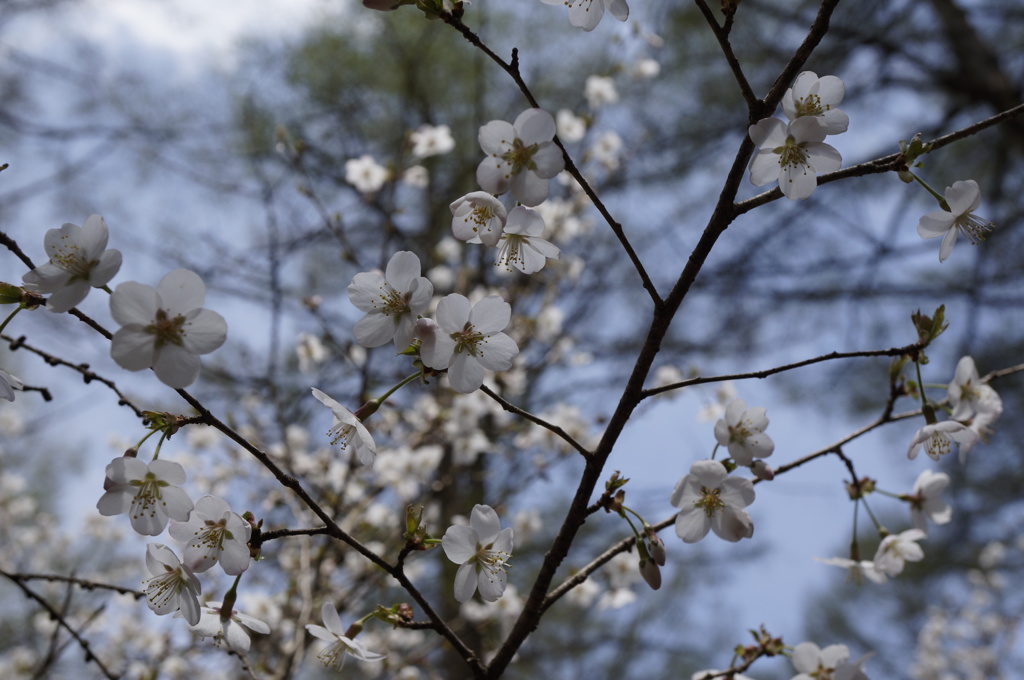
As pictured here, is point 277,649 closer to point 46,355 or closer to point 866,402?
point 46,355

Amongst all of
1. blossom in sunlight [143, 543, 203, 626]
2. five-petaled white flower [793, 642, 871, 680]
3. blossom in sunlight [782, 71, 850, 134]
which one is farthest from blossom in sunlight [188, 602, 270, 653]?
blossom in sunlight [782, 71, 850, 134]

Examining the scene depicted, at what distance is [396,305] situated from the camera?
731 millimetres

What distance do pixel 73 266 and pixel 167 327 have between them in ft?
0.30

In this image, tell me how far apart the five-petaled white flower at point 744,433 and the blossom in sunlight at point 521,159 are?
367 millimetres

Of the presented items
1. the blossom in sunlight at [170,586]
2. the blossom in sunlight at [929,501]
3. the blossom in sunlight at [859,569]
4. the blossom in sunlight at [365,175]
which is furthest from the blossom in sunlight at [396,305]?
the blossom in sunlight at [365,175]

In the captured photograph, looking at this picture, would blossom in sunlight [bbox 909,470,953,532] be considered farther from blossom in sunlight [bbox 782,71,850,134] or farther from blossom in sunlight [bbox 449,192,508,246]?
blossom in sunlight [bbox 449,192,508,246]

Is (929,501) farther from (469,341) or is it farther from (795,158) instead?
(469,341)

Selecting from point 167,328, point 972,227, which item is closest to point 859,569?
point 972,227

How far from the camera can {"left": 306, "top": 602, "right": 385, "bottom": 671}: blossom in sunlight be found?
2.47 feet

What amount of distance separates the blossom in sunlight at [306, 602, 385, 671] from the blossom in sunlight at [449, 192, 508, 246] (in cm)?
44

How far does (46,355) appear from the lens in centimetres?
79

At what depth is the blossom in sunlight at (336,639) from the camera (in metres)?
0.75

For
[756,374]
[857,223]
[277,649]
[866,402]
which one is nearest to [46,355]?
[756,374]

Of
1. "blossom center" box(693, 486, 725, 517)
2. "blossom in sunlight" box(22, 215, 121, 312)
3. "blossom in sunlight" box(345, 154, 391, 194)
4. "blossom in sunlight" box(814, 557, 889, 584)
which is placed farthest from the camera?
"blossom in sunlight" box(345, 154, 391, 194)
